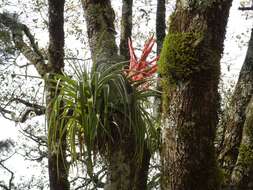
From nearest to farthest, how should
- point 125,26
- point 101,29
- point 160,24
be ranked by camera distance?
1. point 101,29
2. point 125,26
3. point 160,24

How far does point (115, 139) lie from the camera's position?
8.15ft

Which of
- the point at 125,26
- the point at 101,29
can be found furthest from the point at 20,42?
the point at 101,29

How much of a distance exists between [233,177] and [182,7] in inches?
32.2

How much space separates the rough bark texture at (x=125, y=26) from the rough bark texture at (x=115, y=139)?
66cm

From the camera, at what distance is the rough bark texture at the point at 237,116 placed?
2.61m

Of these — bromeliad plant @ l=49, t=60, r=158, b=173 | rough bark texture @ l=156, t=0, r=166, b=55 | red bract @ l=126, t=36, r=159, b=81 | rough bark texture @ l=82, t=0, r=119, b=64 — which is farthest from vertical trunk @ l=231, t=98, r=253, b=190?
rough bark texture @ l=156, t=0, r=166, b=55

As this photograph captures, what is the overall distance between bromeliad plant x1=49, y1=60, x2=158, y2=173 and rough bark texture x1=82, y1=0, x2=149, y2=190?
0.04m

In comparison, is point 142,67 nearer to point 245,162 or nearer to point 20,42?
point 245,162

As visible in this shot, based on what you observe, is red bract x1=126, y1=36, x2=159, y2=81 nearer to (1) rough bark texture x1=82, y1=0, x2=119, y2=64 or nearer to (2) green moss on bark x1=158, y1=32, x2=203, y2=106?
(1) rough bark texture x1=82, y1=0, x2=119, y2=64

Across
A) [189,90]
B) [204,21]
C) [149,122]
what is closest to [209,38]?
[204,21]

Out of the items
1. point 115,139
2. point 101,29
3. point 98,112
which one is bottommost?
point 115,139

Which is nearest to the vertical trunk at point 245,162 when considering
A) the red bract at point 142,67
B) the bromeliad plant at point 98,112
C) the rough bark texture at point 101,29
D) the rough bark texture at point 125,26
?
the bromeliad plant at point 98,112

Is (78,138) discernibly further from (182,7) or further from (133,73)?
(182,7)

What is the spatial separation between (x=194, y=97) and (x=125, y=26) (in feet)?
5.84
